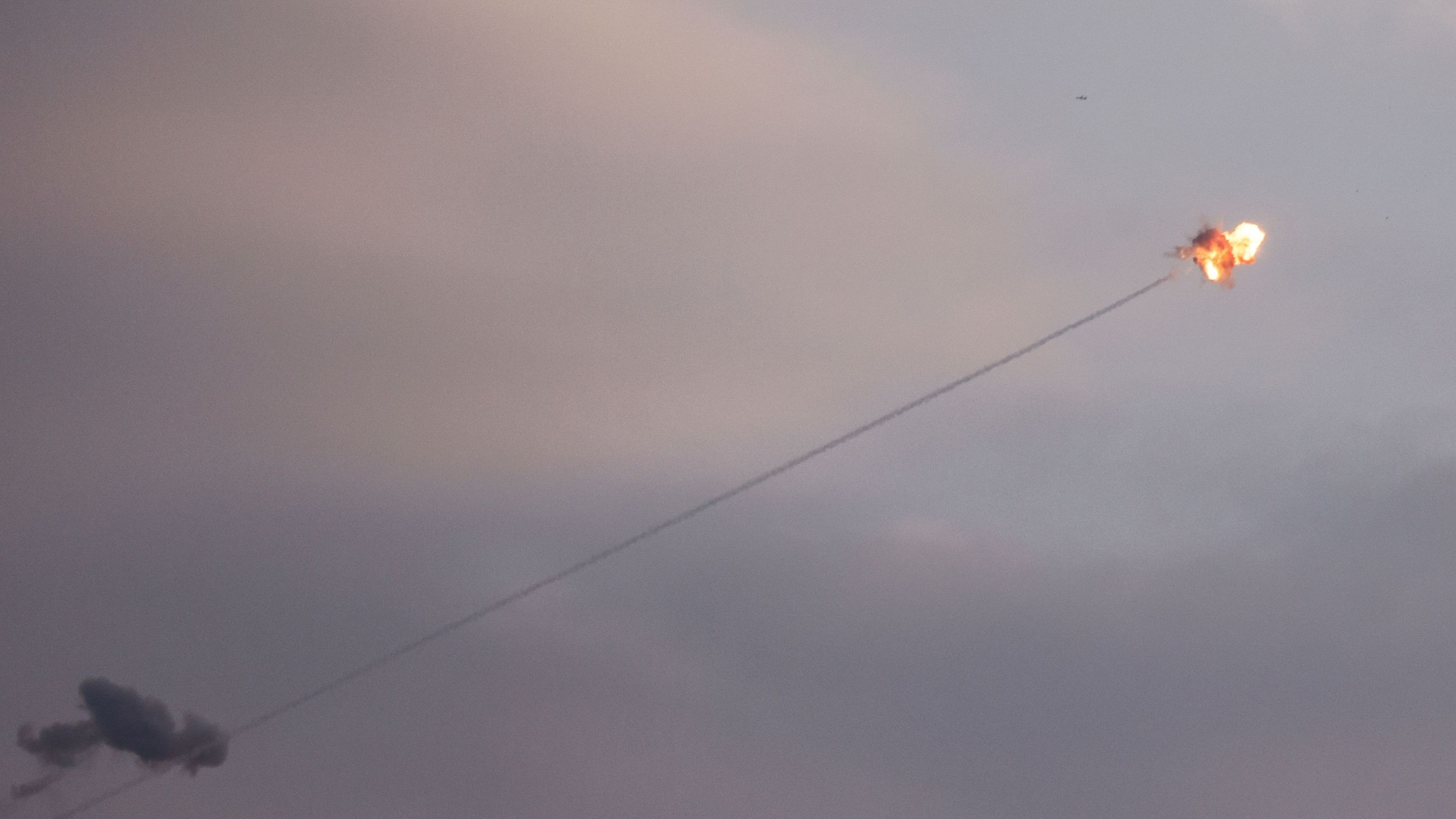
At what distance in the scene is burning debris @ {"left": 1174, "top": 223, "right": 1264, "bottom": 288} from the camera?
54.6 m

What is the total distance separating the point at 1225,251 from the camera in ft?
179

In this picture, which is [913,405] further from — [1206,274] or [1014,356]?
[1206,274]

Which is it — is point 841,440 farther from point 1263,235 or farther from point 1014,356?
point 1263,235

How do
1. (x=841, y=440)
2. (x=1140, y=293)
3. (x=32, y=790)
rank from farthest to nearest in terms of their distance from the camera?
(x=32, y=790) < (x=841, y=440) < (x=1140, y=293)

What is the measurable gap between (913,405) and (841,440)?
10.9 ft

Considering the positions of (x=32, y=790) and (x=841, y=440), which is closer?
(x=841, y=440)

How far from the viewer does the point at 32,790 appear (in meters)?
110

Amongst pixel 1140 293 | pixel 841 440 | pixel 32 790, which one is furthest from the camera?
pixel 32 790

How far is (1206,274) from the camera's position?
54.5 m

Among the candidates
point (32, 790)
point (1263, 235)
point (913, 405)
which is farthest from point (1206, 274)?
point (32, 790)

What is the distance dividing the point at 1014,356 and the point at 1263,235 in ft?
33.0

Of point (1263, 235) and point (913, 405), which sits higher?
point (1263, 235)

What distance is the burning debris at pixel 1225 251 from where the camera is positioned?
2149 inches

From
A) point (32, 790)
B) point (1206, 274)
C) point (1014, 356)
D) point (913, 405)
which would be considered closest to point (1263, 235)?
point (1206, 274)
